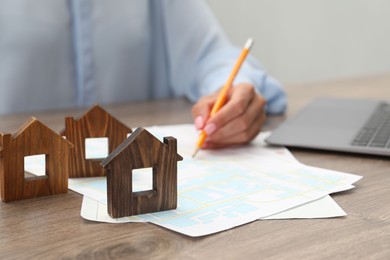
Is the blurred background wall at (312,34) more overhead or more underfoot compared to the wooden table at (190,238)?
more overhead

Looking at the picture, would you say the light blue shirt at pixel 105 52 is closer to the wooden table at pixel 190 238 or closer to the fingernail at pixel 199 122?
the fingernail at pixel 199 122

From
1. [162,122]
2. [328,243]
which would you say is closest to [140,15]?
[162,122]

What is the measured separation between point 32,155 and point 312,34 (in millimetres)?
2365

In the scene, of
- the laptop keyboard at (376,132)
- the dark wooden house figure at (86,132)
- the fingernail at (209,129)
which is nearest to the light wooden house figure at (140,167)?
the dark wooden house figure at (86,132)

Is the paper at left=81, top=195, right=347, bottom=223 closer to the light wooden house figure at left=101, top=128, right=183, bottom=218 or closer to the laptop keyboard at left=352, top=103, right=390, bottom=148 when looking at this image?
the light wooden house figure at left=101, top=128, right=183, bottom=218

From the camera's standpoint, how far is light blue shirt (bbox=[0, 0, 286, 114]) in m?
1.48

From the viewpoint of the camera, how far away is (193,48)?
1.60 meters

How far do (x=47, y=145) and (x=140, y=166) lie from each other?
12 centimetres

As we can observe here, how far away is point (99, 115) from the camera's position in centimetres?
79

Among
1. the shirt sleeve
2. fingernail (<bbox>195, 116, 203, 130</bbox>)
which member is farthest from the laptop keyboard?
the shirt sleeve

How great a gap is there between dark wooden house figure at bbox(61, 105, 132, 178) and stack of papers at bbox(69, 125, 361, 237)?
15 millimetres

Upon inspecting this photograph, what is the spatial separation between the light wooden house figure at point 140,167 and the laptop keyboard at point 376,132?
1.36ft

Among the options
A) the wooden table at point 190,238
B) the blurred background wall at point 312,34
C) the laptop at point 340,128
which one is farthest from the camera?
the blurred background wall at point 312,34

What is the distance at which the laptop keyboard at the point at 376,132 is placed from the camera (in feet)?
3.21
